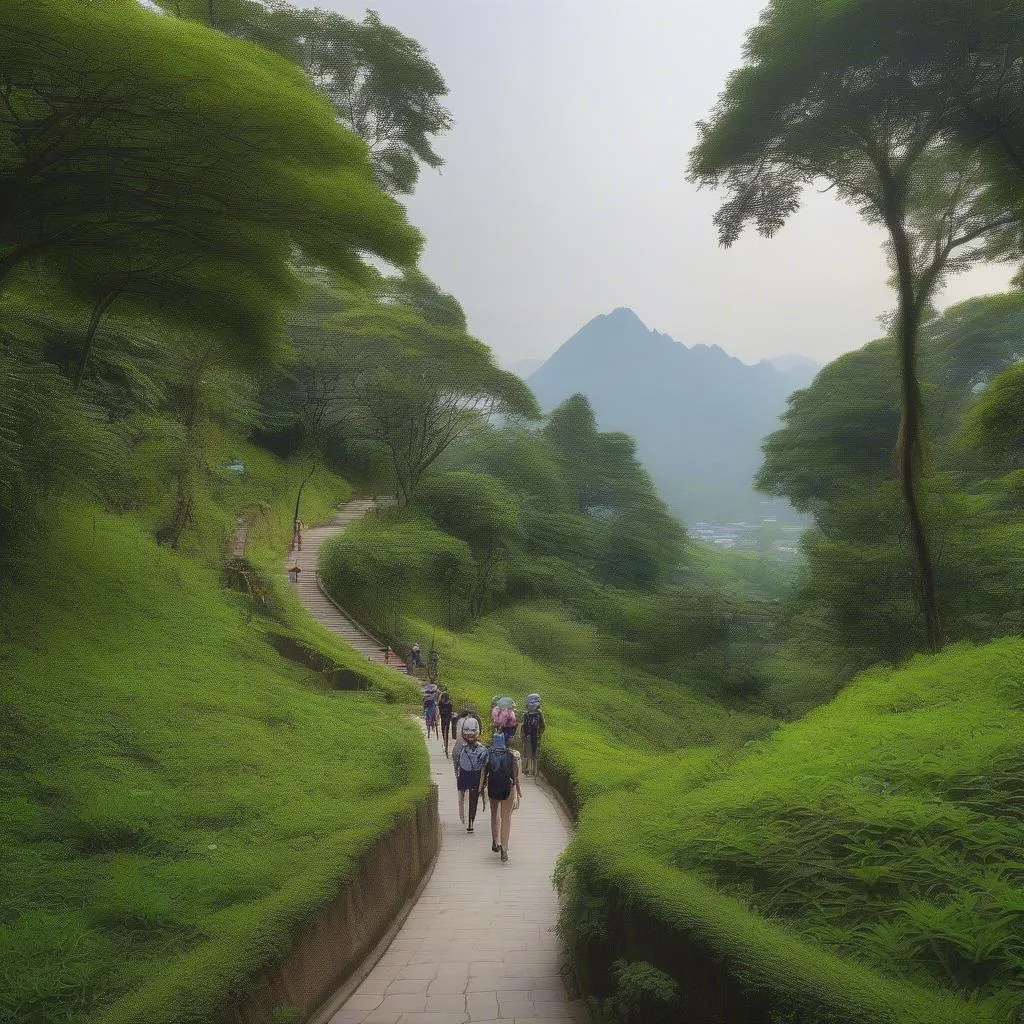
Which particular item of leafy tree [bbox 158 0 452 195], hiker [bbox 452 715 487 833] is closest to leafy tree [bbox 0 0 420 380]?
hiker [bbox 452 715 487 833]

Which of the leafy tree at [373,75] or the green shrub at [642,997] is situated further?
the leafy tree at [373,75]

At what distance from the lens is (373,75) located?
25.8 meters

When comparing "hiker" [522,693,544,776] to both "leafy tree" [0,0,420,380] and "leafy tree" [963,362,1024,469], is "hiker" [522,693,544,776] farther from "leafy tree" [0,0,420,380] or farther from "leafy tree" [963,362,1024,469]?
"leafy tree" [963,362,1024,469]

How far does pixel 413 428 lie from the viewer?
32188 mm

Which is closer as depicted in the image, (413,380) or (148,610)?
(148,610)

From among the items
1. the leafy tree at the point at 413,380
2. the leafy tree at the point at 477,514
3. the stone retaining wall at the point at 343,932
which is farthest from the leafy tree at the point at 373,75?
the stone retaining wall at the point at 343,932

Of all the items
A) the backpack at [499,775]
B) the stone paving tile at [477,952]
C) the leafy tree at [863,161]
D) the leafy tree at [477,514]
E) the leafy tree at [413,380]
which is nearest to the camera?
the stone paving tile at [477,952]

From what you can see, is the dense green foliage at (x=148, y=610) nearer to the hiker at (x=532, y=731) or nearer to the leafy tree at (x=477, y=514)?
the hiker at (x=532, y=731)

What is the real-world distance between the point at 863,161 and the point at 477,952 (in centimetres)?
1104

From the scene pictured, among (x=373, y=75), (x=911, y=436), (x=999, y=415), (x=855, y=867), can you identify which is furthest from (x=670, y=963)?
(x=373, y=75)

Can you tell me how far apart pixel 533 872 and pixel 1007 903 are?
4.86 meters

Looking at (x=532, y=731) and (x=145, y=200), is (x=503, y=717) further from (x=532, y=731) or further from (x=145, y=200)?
(x=145, y=200)

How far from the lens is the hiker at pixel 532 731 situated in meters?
11.8

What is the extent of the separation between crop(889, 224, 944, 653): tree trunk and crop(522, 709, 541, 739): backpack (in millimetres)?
5397
